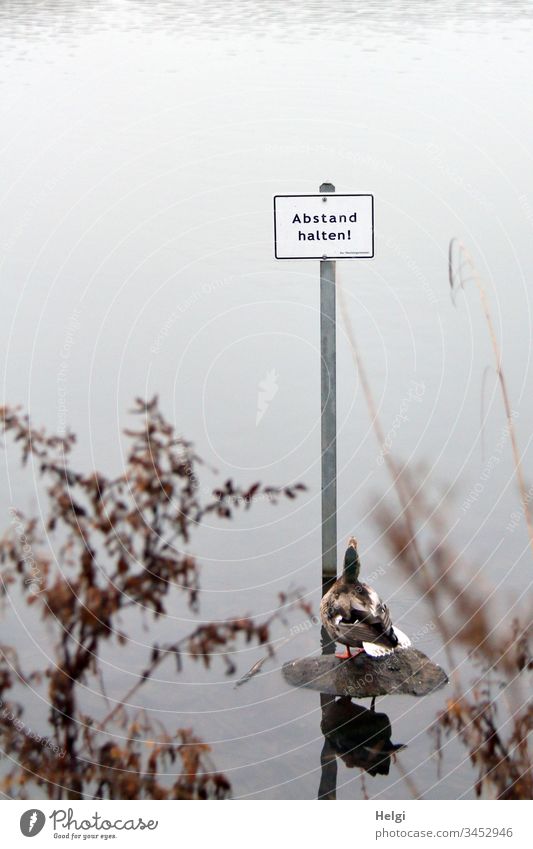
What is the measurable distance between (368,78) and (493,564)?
18.4 ft

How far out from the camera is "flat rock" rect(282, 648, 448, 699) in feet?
14.6

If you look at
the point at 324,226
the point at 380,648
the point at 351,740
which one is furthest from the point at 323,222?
the point at 351,740

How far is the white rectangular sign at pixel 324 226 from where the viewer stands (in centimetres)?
478

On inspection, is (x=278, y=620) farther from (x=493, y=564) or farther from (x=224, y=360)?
(x=224, y=360)

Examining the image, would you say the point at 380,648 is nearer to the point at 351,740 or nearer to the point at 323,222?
the point at 351,740

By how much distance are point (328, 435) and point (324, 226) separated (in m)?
0.85

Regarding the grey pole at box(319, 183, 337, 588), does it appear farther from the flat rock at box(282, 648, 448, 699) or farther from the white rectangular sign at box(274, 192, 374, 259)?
the flat rock at box(282, 648, 448, 699)

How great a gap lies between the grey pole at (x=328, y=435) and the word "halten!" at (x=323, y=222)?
0.34ft

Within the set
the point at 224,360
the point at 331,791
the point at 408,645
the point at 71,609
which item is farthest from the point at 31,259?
the point at 331,791

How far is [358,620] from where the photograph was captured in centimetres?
451

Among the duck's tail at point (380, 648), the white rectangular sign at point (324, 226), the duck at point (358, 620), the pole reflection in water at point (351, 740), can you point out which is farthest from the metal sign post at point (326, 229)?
the pole reflection in water at point (351, 740)

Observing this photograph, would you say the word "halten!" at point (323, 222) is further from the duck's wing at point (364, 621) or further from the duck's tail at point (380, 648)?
the duck's tail at point (380, 648)

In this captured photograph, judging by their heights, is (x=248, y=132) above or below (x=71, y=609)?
above
